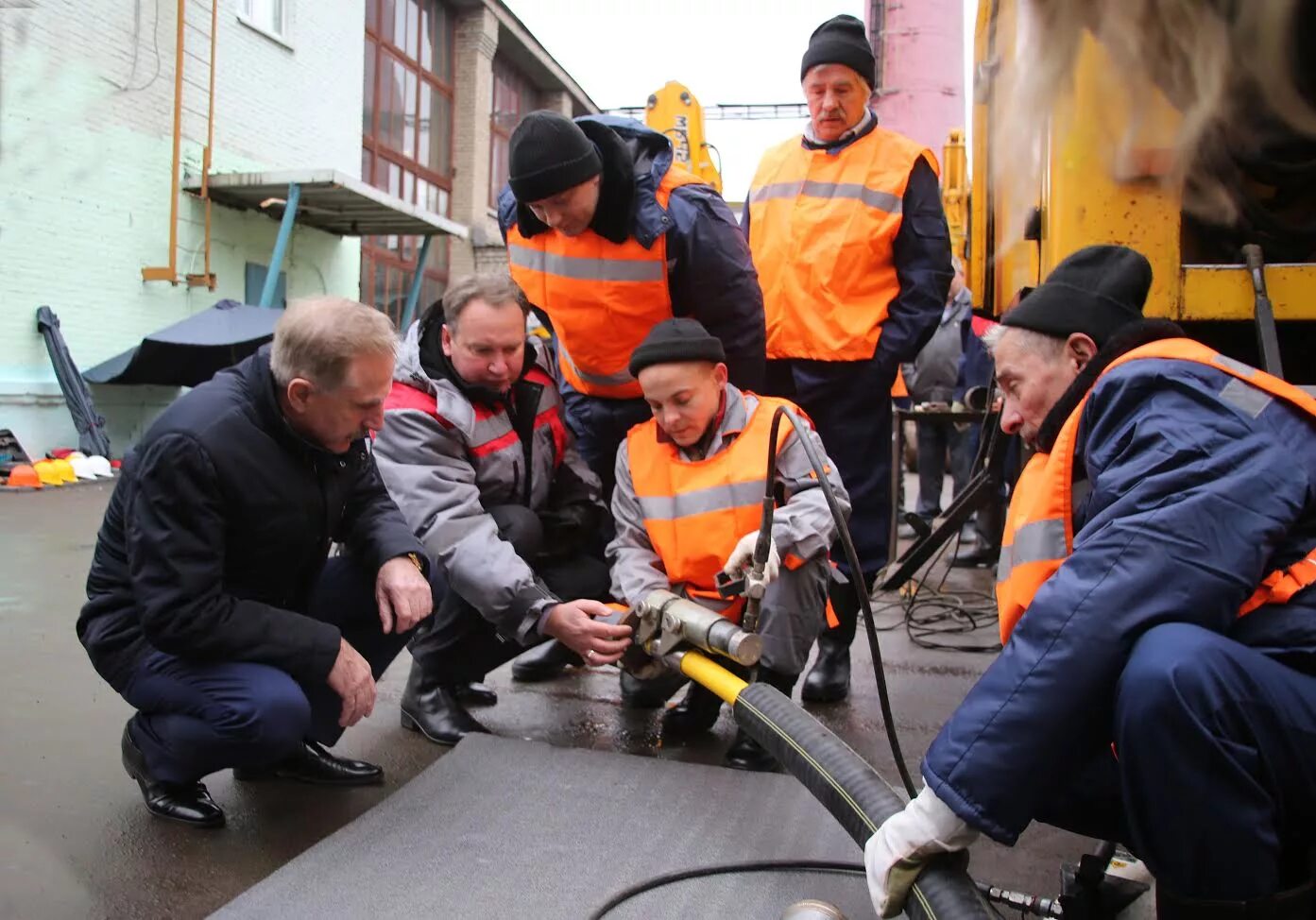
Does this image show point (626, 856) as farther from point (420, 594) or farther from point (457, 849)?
point (420, 594)

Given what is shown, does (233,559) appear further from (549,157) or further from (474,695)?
(549,157)

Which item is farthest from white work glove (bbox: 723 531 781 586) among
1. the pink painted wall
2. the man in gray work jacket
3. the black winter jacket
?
the pink painted wall

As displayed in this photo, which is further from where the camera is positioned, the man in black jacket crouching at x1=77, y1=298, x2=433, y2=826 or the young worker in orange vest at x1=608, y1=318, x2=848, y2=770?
the young worker in orange vest at x1=608, y1=318, x2=848, y2=770

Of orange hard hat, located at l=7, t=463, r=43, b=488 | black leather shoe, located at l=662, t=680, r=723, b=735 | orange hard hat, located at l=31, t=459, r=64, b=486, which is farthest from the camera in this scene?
orange hard hat, located at l=31, t=459, r=64, b=486

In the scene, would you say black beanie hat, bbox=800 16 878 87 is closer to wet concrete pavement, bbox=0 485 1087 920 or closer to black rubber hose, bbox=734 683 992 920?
wet concrete pavement, bbox=0 485 1087 920

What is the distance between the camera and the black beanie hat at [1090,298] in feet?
5.49

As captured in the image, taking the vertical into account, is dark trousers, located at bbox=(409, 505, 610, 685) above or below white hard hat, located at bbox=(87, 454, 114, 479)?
below

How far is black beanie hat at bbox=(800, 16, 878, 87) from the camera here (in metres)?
3.07

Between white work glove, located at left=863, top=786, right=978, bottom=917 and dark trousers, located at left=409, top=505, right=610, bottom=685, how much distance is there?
4.62 ft

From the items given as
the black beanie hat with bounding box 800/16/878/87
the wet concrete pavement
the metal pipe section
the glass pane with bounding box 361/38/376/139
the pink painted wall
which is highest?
the glass pane with bounding box 361/38/376/139

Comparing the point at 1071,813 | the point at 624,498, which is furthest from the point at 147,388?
the point at 1071,813

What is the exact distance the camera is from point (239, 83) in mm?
10812

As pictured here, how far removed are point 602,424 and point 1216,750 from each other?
6.87 feet

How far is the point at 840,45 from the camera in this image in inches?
121
